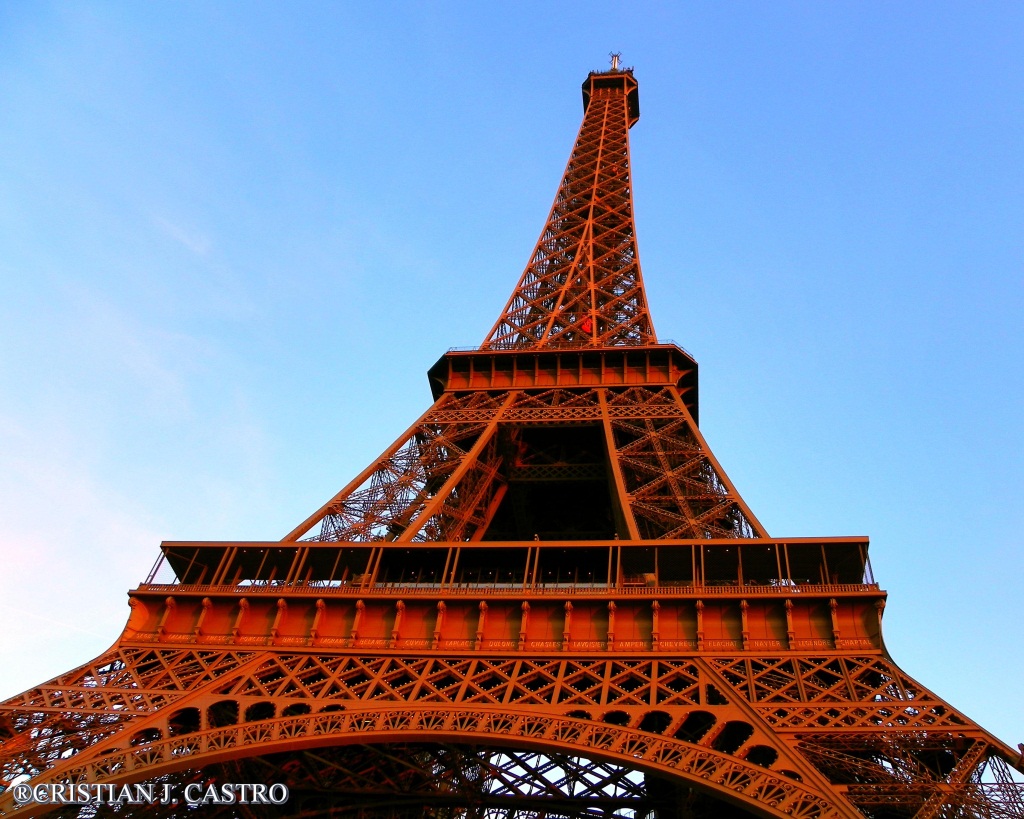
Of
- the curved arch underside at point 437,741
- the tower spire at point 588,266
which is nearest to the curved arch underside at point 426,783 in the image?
the curved arch underside at point 437,741

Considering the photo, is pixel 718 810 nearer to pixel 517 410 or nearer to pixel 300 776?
pixel 300 776

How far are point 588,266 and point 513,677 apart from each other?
88.7 ft

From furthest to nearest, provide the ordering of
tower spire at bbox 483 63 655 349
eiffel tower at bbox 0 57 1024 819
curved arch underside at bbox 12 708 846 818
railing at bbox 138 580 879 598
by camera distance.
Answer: tower spire at bbox 483 63 655 349 < railing at bbox 138 580 879 598 < eiffel tower at bbox 0 57 1024 819 < curved arch underside at bbox 12 708 846 818

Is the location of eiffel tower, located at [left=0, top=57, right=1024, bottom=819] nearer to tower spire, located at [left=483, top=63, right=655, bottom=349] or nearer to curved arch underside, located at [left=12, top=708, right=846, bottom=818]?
curved arch underside, located at [left=12, top=708, right=846, bottom=818]

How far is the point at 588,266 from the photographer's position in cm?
4353

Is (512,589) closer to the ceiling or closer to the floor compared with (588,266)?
closer to the floor

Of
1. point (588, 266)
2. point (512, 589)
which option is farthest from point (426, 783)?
point (588, 266)

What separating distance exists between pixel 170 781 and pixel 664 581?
480 inches

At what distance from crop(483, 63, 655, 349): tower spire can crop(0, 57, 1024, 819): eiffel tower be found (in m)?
8.48

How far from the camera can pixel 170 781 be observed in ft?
70.4

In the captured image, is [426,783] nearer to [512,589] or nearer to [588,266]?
[512,589]

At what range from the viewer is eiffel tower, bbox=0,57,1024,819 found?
54.4ft

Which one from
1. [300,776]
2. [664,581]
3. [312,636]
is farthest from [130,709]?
[664,581]

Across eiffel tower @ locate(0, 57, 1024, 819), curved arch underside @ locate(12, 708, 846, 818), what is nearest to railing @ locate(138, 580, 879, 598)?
eiffel tower @ locate(0, 57, 1024, 819)
